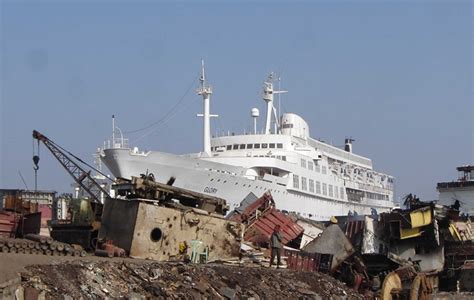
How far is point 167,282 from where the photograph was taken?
15.4m

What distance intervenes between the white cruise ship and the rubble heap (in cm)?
2587

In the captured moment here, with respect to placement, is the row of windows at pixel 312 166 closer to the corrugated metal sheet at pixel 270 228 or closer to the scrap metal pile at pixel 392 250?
the corrugated metal sheet at pixel 270 228

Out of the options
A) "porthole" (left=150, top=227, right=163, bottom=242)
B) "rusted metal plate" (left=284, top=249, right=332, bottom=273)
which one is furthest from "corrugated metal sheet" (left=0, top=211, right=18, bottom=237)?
"rusted metal plate" (left=284, top=249, right=332, bottom=273)

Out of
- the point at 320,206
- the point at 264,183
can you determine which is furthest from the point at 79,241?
the point at 320,206

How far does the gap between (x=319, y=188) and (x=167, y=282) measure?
171 feet

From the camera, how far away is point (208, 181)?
173 ft

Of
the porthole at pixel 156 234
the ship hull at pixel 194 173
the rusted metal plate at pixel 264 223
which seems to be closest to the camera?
the porthole at pixel 156 234

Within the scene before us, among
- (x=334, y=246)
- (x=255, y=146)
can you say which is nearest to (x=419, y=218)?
(x=334, y=246)

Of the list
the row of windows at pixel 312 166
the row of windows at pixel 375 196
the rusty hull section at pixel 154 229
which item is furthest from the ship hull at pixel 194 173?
the rusty hull section at pixel 154 229

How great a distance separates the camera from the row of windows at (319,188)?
61750 mm

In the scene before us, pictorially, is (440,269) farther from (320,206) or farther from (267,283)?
(320,206)

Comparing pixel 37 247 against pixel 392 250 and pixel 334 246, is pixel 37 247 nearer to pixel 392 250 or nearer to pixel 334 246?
pixel 334 246

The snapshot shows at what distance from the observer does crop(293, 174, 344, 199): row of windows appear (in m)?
61.8

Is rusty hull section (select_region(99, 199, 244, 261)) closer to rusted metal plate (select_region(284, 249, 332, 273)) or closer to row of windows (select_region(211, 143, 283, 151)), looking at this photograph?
rusted metal plate (select_region(284, 249, 332, 273))
